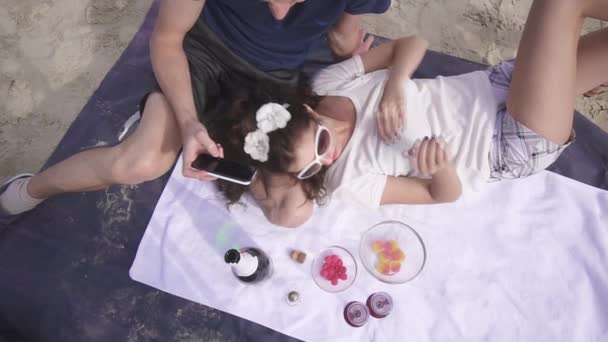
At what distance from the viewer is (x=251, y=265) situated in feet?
5.52

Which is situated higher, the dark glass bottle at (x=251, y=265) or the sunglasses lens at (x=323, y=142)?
the sunglasses lens at (x=323, y=142)

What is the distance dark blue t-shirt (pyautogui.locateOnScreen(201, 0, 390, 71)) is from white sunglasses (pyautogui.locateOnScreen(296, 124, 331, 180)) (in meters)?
0.38

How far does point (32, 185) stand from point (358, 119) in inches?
53.6

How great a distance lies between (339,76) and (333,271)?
0.80 meters

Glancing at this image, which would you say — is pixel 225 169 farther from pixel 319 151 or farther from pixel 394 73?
pixel 394 73

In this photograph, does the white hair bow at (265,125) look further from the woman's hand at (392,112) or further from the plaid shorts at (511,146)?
the plaid shorts at (511,146)

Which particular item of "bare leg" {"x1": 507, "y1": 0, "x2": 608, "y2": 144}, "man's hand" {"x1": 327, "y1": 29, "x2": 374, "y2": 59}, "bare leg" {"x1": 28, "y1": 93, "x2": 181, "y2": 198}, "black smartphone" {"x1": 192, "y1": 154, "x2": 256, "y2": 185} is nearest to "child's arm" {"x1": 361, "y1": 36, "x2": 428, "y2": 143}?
"man's hand" {"x1": 327, "y1": 29, "x2": 374, "y2": 59}

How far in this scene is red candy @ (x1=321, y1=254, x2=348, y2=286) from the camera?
5.98ft

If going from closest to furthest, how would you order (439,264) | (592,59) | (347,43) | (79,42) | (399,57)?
1. (592,59)
2. (399,57)
3. (439,264)
4. (347,43)
5. (79,42)

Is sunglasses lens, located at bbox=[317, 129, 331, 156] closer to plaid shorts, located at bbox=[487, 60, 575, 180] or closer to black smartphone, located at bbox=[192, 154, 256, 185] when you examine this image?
black smartphone, located at bbox=[192, 154, 256, 185]

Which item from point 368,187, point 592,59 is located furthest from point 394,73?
point 592,59

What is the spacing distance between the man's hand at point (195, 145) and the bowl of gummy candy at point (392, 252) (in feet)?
2.50

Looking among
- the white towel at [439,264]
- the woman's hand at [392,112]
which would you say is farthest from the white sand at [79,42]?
the woman's hand at [392,112]

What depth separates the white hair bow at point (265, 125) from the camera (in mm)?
1441
